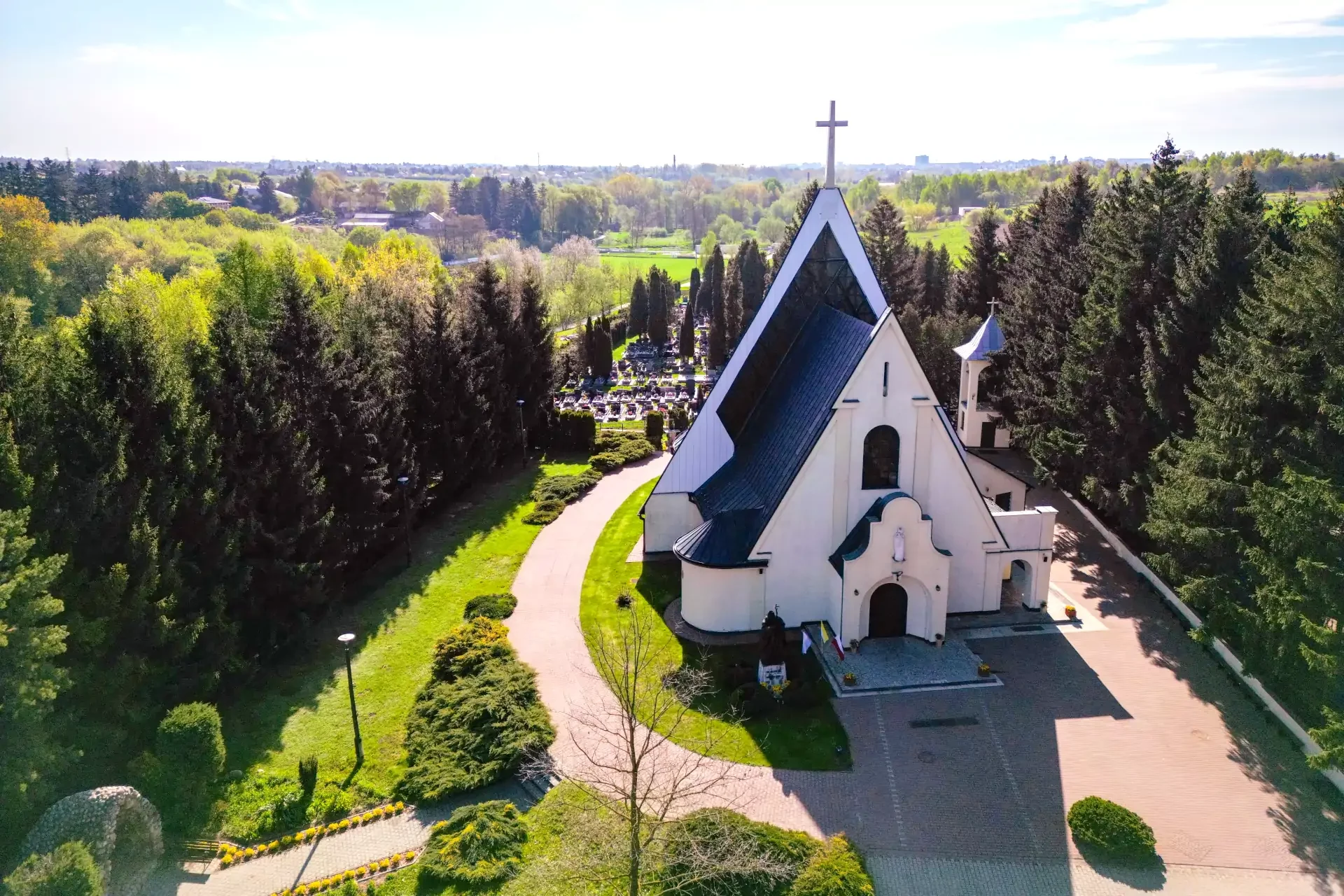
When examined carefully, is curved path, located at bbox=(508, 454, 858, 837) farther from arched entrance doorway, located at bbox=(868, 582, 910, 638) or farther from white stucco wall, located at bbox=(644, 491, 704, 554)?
arched entrance doorway, located at bbox=(868, 582, 910, 638)

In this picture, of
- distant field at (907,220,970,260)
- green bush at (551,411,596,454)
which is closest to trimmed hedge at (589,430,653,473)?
green bush at (551,411,596,454)

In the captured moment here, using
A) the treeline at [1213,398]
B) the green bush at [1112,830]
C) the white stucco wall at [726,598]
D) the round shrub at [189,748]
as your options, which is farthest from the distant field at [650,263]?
the green bush at [1112,830]

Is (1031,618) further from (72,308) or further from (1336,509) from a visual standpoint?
(72,308)

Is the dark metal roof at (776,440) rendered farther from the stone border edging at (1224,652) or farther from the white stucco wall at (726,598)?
the stone border edging at (1224,652)

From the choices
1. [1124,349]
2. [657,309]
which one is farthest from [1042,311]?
[657,309]

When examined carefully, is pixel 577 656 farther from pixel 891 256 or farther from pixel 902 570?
pixel 891 256

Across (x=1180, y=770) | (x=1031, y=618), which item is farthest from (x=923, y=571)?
(x=1180, y=770)

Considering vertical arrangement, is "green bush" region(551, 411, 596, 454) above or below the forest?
below
